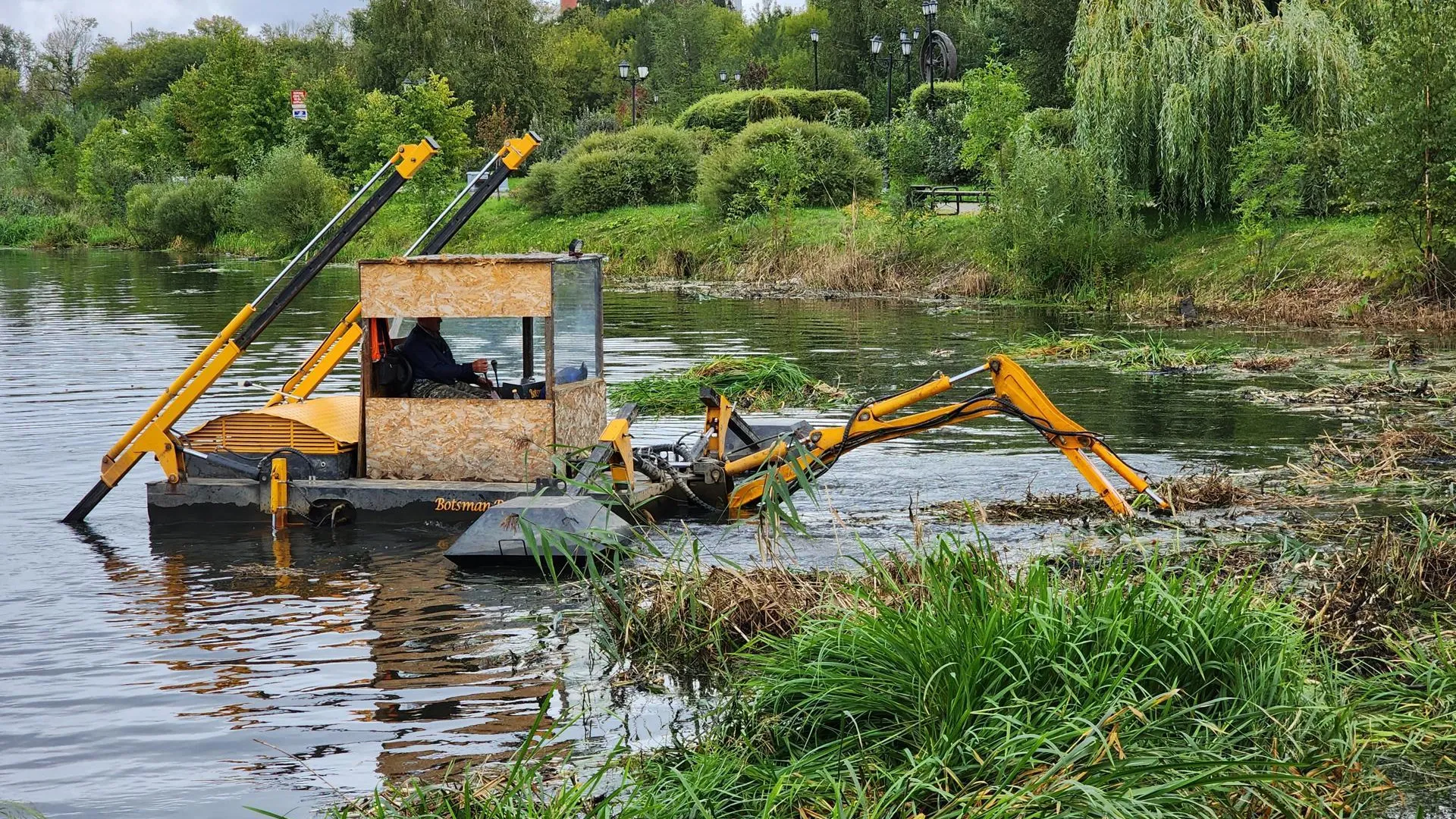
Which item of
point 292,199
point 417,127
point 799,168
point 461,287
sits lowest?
point 461,287

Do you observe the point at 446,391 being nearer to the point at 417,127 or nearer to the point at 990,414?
the point at 990,414

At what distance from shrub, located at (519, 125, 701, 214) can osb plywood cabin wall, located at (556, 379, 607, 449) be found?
135 ft

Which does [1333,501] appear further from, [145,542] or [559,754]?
[145,542]

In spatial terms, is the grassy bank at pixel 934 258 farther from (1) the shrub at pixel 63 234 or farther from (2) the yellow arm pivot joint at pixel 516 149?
(1) the shrub at pixel 63 234

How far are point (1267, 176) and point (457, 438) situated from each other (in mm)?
23214

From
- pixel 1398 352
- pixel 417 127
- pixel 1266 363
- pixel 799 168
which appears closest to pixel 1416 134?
pixel 1398 352

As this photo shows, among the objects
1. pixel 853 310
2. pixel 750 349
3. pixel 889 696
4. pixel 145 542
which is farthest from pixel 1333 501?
pixel 853 310

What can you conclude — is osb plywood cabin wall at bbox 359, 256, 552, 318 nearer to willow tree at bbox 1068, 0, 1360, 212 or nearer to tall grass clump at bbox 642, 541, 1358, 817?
tall grass clump at bbox 642, 541, 1358, 817

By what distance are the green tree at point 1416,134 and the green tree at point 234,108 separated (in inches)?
2358

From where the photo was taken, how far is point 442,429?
40.5 feet

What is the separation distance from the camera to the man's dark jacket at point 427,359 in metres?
12.5

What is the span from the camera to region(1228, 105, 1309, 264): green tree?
98.6 feet

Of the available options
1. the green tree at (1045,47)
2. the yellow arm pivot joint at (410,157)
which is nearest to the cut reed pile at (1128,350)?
the yellow arm pivot joint at (410,157)

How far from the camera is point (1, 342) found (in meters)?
29.3
